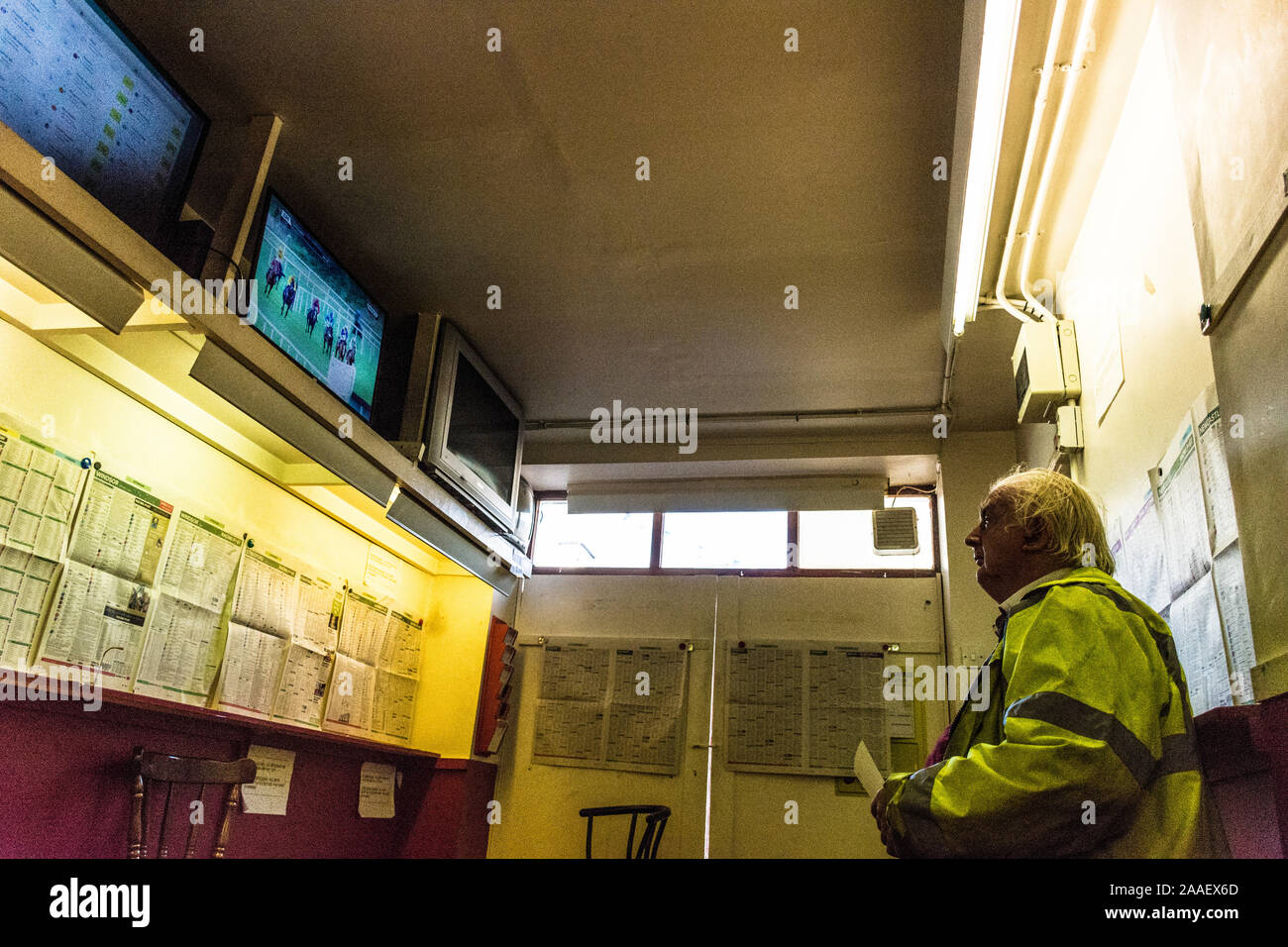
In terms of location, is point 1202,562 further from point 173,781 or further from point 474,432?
point 474,432

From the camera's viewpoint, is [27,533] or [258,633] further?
[258,633]

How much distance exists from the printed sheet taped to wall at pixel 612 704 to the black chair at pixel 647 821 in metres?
0.31

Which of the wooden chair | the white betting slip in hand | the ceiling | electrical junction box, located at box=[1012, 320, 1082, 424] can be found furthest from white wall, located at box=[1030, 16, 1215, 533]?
the wooden chair

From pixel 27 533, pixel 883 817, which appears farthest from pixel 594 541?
pixel 883 817

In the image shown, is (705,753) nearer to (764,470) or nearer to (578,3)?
(764,470)

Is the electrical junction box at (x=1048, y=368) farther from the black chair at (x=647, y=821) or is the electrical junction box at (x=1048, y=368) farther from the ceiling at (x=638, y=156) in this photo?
the black chair at (x=647, y=821)

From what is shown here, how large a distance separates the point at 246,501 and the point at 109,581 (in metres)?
0.74

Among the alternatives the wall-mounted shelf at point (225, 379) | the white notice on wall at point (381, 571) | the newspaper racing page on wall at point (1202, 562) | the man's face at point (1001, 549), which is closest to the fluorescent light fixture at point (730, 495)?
the white notice on wall at point (381, 571)

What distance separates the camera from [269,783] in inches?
136

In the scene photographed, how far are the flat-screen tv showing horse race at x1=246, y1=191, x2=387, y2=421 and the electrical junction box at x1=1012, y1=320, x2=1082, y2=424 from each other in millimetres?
2335

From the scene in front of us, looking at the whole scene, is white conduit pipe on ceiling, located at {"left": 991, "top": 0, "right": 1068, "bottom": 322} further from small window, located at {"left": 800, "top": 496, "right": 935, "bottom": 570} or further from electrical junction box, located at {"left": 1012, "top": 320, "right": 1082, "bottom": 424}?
small window, located at {"left": 800, "top": 496, "right": 935, "bottom": 570}

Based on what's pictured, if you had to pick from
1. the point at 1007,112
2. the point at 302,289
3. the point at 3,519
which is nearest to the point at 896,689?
the point at 1007,112
